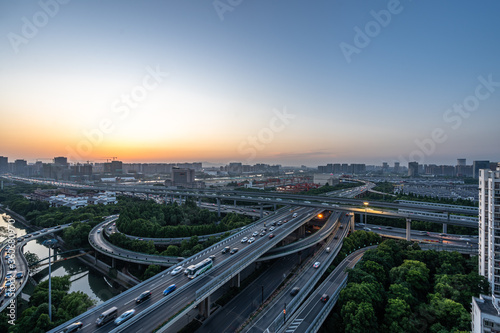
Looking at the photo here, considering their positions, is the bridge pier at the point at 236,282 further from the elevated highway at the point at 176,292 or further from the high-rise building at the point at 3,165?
the high-rise building at the point at 3,165

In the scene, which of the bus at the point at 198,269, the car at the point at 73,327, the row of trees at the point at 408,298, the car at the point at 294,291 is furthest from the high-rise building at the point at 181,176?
the car at the point at 73,327

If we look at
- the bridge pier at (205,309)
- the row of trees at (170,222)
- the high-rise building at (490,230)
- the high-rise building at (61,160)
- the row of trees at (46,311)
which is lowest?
the bridge pier at (205,309)

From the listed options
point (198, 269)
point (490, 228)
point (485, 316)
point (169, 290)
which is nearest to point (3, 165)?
point (198, 269)

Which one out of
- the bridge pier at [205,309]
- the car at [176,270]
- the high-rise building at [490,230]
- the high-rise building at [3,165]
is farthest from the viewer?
the high-rise building at [3,165]

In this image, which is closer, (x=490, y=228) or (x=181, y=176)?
(x=490, y=228)

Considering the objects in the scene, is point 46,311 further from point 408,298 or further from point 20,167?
point 20,167

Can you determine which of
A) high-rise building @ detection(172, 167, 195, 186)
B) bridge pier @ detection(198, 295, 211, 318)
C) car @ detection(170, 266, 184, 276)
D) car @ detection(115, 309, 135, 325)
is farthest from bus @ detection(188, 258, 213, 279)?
high-rise building @ detection(172, 167, 195, 186)
